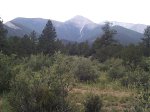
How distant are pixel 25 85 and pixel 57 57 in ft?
5.05

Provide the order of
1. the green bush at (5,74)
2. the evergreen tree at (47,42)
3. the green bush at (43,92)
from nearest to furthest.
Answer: the green bush at (43,92)
the green bush at (5,74)
the evergreen tree at (47,42)

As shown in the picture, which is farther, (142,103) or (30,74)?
(30,74)

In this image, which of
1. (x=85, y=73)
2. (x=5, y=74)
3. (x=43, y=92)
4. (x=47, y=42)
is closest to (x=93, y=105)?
(x=43, y=92)

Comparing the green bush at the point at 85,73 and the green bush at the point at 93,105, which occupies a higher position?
the green bush at the point at 93,105

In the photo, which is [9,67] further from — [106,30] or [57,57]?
[106,30]

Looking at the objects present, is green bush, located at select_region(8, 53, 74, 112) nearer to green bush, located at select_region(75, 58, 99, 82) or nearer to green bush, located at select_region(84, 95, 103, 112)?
green bush, located at select_region(84, 95, 103, 112)

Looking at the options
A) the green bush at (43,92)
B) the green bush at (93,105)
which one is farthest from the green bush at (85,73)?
the green bush at (43,92)

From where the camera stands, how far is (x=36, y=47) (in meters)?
53.6

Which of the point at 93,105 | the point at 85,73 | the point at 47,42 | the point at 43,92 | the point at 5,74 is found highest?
the point at 43,92

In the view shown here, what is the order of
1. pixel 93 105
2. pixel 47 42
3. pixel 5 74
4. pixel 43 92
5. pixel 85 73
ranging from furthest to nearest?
pixel 47 42, pixel 85 73, pixel 5 74, pixel 93 105, pixel 43 92

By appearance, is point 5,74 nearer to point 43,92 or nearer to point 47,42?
point 43,92

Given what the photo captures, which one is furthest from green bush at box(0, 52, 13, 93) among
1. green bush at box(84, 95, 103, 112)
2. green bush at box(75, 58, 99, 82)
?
green bush at box(75, 58, 99, 82)

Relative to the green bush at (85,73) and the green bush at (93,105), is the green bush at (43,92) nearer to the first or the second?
the green bush at (93,105)

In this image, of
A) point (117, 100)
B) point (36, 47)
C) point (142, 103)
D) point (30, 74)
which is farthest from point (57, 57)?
point (36, 47)
